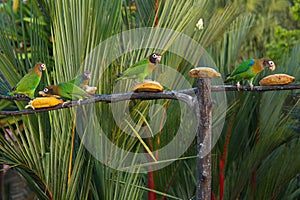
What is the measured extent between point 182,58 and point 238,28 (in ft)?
2.70

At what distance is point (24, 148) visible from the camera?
161 cm

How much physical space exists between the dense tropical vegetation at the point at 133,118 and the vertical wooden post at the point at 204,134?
33 cm

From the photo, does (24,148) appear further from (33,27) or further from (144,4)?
(144,4)

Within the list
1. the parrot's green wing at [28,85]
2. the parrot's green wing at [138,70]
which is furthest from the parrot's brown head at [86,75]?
the parrot's green wing at [28,85]

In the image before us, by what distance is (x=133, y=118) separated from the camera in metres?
1.71

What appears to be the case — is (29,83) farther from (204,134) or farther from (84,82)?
(204,134)

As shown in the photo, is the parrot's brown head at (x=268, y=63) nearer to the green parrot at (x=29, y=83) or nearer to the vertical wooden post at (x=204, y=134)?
Answer: the vertical wooden post at (x=204, y=134)

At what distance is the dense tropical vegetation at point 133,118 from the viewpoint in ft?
5.25

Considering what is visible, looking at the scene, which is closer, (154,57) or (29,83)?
(154,57)

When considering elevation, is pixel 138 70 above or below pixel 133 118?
above

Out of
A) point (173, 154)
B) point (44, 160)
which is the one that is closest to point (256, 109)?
point (173, 154)

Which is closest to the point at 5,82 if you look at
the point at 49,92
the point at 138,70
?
the point at 49,92

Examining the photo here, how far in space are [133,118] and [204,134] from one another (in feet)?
1.39

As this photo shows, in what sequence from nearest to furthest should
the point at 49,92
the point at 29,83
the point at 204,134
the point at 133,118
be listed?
the point at 204,134, the point at 49,92, the point at 29,83, the point at 133,118
